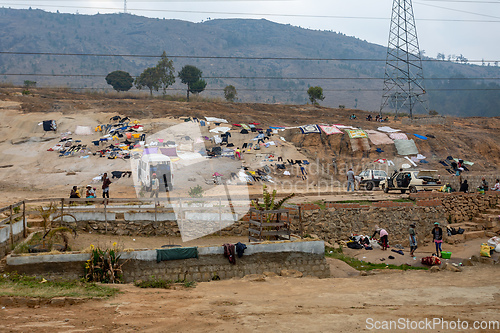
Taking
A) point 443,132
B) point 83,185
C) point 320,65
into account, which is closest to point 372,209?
point 83,185

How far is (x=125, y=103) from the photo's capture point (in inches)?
1828

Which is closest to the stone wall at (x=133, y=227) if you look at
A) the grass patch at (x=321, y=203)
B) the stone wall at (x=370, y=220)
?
the stone wall at (x=370, y=220)

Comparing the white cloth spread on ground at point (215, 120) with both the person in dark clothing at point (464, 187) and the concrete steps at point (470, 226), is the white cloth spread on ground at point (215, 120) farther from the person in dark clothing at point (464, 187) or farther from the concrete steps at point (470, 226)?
the concrete steps at point (470, 226)

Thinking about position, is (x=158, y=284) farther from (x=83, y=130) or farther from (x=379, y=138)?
(x=379, y=138)

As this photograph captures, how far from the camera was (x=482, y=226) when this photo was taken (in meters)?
23.0

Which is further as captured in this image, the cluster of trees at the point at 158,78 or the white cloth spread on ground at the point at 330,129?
the cluster of trees at the point at 158,78

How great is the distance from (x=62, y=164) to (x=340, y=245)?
2027 centimetres

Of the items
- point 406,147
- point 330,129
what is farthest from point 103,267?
point 406,147

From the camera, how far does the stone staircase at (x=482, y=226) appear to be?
2178 centimetres

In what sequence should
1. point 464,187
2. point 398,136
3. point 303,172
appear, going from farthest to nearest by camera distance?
point 398,136
point 303,172
point 464,187

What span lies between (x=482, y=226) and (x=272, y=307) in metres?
17.2

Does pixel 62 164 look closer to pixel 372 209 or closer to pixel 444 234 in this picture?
pixel 372 209

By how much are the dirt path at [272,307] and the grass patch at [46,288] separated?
1.71 feet

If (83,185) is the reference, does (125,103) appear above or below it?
above
